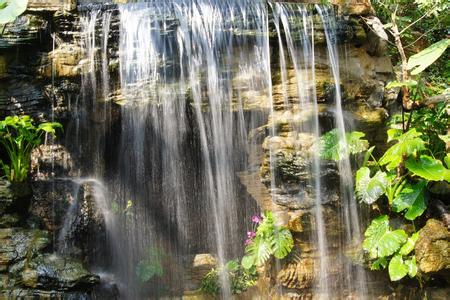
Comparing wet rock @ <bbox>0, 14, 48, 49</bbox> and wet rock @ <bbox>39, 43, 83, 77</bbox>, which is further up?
wet rock @ <bbox>0, 14, 48, 49</bbox>

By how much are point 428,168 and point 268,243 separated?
2225mm

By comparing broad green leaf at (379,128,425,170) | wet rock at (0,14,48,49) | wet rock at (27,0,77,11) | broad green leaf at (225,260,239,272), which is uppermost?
wet rock at (27,0,77,11)

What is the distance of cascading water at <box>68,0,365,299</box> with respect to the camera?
22.1ft

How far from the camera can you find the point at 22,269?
16.9 feet

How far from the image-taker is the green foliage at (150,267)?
6.64 m

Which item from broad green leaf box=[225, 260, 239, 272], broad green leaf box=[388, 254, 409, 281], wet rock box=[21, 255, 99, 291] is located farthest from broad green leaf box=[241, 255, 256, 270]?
wet rock box=[21, 255, 99, 291]

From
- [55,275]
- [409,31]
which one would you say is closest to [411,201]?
[55,275]

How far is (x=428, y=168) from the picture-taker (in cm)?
577

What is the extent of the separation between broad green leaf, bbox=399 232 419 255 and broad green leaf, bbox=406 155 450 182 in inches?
30.4

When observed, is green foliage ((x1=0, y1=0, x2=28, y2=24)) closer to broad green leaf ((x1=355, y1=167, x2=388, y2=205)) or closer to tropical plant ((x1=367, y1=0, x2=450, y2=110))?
tropical plant ((x1=367, y1=0, x2=450, y2=110))

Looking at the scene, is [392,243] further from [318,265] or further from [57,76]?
[57,76]

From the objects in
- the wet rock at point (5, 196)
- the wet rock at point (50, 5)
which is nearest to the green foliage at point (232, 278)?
the wet rock at point (5, 196)

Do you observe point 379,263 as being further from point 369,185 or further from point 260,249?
point 260,249

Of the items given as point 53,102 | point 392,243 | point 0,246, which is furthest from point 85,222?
point 392,243
